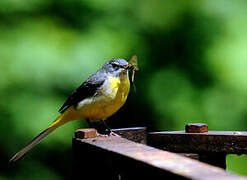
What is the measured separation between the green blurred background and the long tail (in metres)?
0.07

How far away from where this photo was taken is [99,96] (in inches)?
196

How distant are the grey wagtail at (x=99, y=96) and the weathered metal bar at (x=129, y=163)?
1.86m

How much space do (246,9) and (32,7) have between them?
1.77m

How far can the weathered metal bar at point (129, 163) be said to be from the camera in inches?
66.4

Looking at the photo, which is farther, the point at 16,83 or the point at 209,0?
the point at 209,0

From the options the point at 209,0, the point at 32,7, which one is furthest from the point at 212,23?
the point at 32,7

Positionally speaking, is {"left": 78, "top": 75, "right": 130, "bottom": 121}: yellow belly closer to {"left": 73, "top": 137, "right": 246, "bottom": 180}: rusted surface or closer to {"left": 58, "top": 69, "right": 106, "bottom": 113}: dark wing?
{"left": 58, "top": 69, "right": 106, "bottom": 113}: dark wing

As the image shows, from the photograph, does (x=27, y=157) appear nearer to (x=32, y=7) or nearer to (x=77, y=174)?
(x=32, y=7)

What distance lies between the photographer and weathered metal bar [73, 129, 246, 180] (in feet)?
5.54

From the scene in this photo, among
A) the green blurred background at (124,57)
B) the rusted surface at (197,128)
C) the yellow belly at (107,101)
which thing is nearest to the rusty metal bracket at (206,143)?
the rusted surface at (197,128)

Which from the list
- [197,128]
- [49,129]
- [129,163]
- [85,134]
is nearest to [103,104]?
[49,129]

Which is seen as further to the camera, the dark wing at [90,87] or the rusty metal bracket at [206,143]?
the dark wing at [90,87]

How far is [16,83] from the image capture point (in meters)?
4.60

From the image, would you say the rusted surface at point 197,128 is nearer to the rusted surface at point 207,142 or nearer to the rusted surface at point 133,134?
the rusted surface at point 207,142
